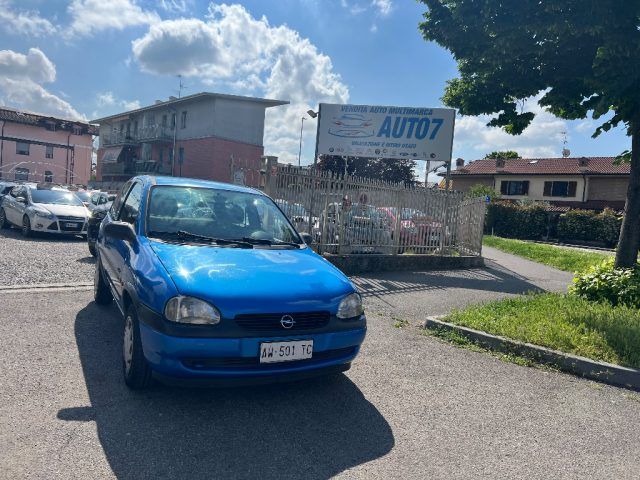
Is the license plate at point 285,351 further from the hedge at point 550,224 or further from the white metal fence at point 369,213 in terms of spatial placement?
the hedge at point 550,224

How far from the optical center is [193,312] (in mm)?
3342

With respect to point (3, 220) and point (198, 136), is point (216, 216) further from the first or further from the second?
point (198, 136)

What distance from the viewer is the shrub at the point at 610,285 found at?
7379mm

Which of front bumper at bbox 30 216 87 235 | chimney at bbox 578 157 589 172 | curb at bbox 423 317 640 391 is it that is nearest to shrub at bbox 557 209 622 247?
chimney at bbox 578 157 589 172

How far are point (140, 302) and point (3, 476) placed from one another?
52.9 inches

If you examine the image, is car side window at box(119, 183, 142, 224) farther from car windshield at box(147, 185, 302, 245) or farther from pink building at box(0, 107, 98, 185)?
pink building at box(0, 107, 98, 185)

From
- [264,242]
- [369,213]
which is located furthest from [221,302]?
[369,213]

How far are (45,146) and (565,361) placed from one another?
200ft

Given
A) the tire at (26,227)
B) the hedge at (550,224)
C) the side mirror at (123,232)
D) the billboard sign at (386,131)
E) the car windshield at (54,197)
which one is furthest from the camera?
the hedge at (550,224)

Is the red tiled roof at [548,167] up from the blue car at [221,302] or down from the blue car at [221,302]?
up

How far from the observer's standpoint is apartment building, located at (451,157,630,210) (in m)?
39.9

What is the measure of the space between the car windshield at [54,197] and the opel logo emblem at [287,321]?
12739 mm

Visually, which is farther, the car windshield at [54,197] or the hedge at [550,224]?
the hedge at [550,224]

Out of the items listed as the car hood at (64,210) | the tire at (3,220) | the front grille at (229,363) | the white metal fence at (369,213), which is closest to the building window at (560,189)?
the white metal fence at (369,213)
